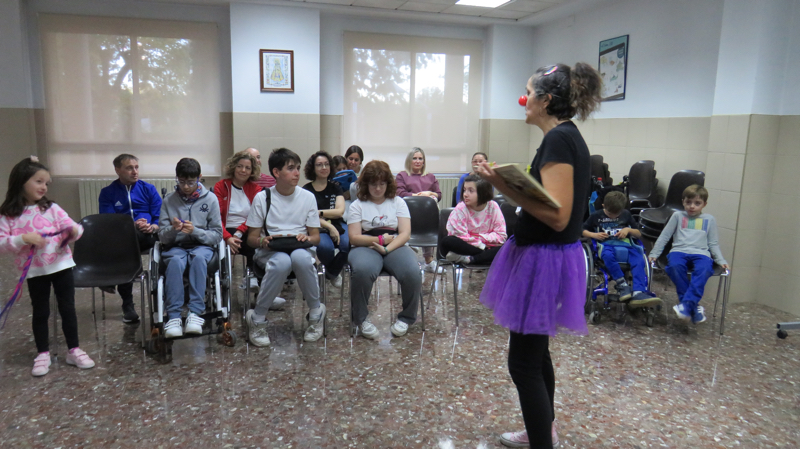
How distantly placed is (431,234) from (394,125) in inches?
130

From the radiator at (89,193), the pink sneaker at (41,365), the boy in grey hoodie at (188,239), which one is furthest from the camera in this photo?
the radiator at (89,193)

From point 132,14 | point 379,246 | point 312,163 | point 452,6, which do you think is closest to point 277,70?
point 132,14

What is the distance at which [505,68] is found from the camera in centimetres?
746

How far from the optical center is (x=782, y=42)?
3.90 meters

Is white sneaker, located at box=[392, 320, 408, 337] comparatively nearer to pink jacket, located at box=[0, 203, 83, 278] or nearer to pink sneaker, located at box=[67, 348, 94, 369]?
pink sneaker, located at box=[67, 348, 94, 369]

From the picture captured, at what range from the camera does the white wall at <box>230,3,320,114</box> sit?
637 centimetres

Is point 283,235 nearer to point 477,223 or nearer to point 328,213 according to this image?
point 328,213

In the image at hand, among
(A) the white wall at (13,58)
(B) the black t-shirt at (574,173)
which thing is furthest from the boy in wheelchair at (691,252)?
(A) the white wall at (13,58)

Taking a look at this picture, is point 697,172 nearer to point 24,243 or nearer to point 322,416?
point 322,416

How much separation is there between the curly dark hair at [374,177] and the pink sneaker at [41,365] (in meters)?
2.01

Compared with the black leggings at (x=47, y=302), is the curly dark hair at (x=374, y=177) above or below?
above

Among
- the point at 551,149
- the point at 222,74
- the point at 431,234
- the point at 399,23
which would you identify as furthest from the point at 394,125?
the point at 551,149

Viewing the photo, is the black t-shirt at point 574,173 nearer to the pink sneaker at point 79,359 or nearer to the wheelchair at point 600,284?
the wheelchair at point 600,284

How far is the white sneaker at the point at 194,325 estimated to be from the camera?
9.81 feet
